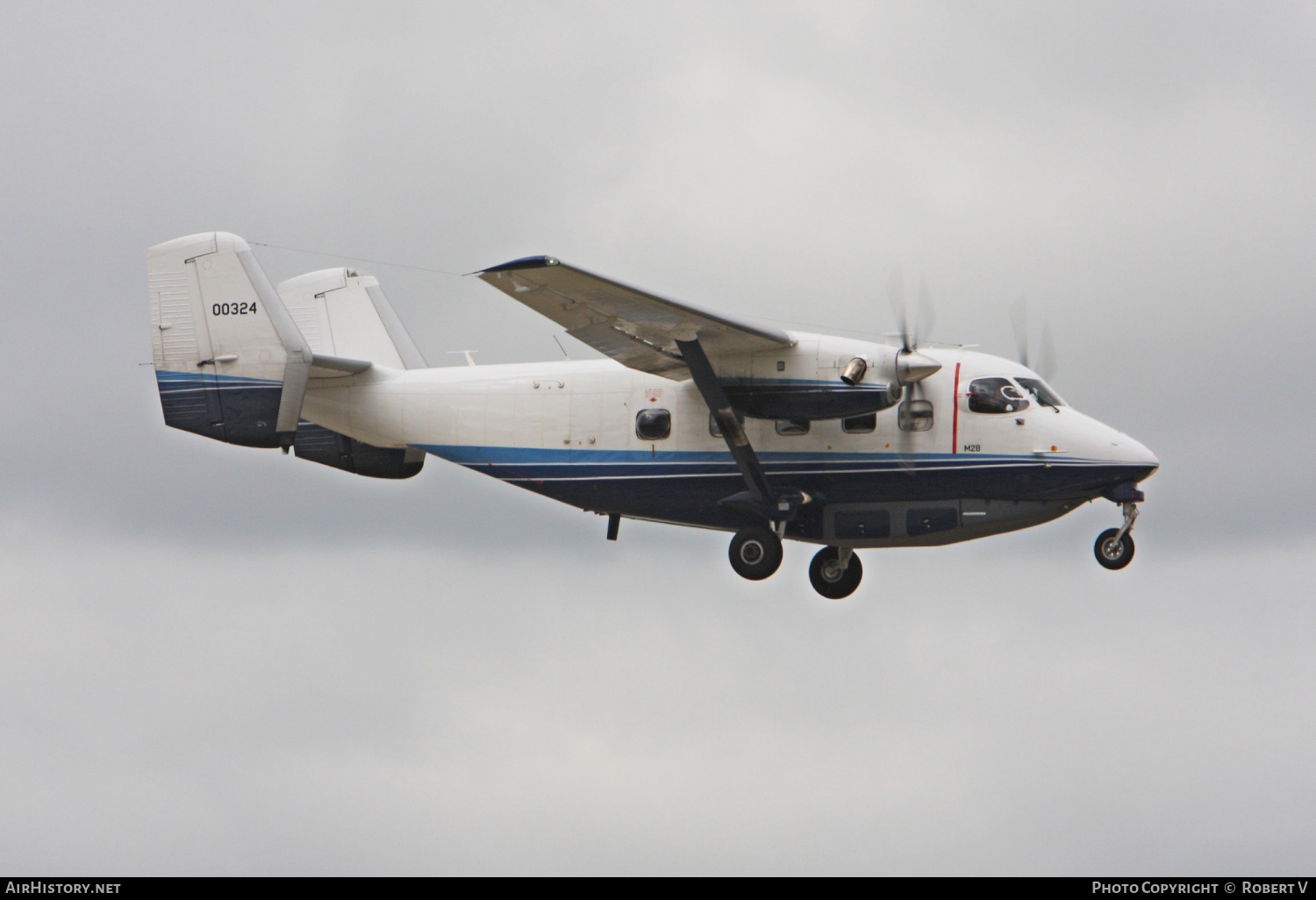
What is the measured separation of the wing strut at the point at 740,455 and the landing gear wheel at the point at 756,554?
1.02ft

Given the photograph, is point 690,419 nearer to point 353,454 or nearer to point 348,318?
point 353,454

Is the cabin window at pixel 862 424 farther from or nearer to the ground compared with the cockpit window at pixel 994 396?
nearer to the ground

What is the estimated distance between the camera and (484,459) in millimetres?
29422

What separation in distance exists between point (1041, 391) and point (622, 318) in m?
7.31

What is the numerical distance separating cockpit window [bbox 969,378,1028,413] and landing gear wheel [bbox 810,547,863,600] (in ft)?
12.9

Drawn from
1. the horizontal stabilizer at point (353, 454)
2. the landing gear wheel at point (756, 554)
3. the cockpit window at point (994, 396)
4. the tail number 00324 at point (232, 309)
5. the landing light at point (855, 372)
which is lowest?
the landing gear wheel at point (756, 554)

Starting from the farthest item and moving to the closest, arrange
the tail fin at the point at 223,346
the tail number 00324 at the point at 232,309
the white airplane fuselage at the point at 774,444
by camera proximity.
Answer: the tail number 00324 at the point at 232,309 < the tail fin at the point at 223,346 < the white airplane fuselage at the point at 774,444

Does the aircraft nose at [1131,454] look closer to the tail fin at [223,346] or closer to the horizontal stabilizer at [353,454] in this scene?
the horizontal stabilizer at [353,454]

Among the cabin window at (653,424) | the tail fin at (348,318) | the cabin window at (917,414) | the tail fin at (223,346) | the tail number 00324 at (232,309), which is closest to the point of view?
the cabin window at (917,414)

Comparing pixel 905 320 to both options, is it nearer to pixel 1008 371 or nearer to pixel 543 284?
pixel 1008 371

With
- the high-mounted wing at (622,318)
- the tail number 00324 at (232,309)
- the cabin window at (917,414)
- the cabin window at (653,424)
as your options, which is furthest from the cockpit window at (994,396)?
the tail number 00324 at (232,309)

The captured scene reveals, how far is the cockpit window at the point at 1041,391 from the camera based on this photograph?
27359 mm

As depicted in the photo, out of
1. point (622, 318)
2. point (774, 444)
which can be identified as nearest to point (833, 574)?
point (774, 444)

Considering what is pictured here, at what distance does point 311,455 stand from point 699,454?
7.73 m
